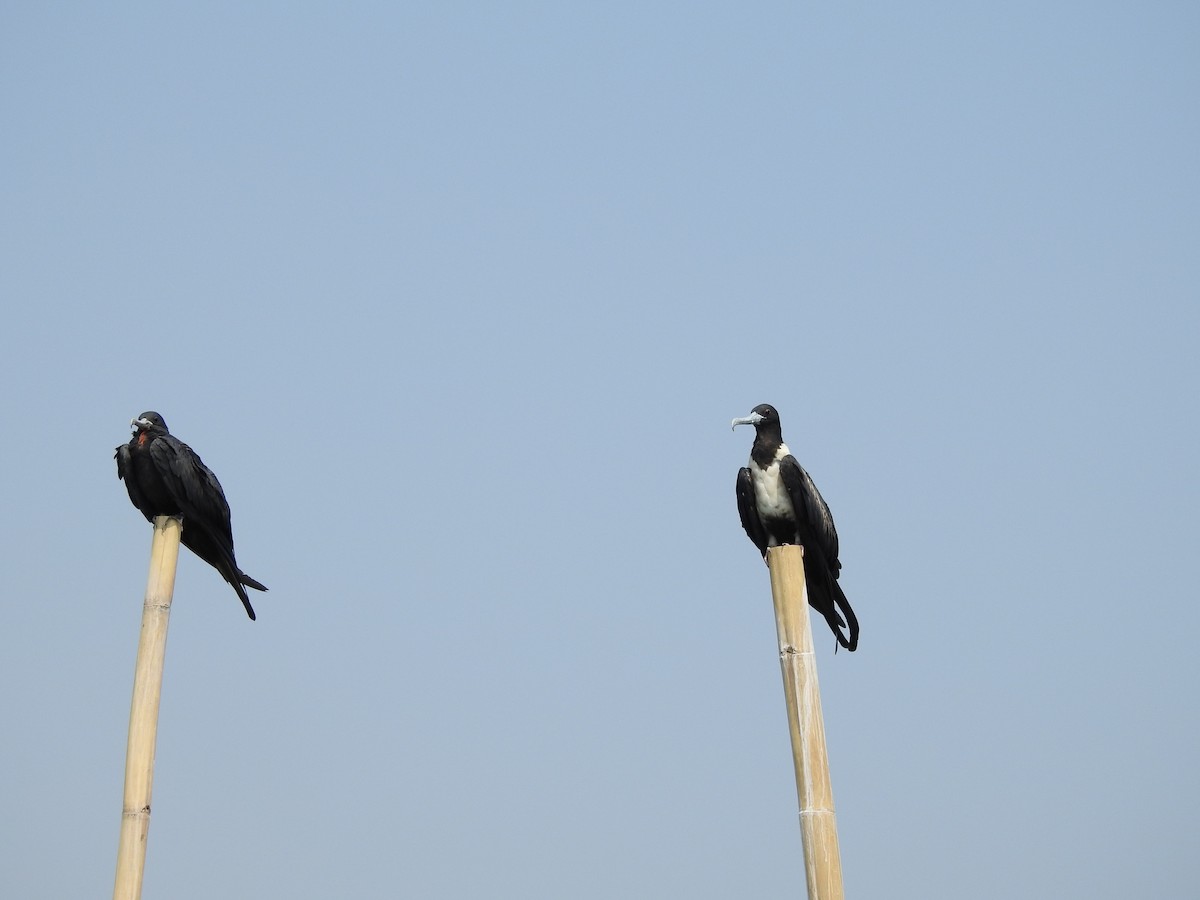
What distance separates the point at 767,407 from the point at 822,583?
4.80ft

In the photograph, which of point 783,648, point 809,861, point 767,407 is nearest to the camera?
point 809,861

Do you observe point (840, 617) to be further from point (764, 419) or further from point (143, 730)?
point (143, 730)

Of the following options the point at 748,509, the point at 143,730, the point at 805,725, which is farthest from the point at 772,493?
the point at 143,730

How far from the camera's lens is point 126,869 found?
26.9 feet

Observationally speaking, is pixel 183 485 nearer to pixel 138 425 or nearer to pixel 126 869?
pixel 138 425

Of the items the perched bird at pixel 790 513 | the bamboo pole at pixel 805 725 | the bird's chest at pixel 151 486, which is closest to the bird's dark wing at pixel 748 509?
the perched bird at pixel 790 513

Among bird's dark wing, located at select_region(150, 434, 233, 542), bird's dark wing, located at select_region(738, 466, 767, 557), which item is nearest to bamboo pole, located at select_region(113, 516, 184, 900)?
bird's dark wing, located at select_region(150, 434, 233, 542)

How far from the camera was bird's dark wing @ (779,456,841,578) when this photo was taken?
11258mm

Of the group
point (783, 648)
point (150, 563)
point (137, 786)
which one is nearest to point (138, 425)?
point (150, 563)

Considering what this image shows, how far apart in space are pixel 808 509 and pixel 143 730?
523 cm

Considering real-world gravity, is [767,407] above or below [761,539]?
above

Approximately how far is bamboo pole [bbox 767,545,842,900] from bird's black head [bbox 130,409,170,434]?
5.25 meters

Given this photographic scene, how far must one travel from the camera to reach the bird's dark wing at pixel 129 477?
11094 millimetres

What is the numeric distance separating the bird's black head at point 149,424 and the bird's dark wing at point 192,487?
0.11 meters
